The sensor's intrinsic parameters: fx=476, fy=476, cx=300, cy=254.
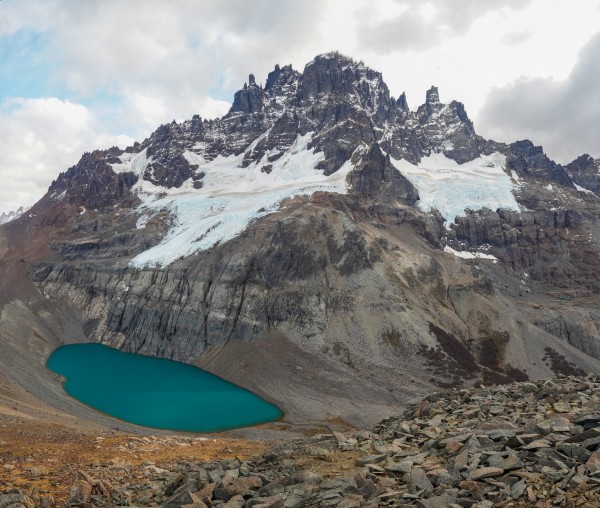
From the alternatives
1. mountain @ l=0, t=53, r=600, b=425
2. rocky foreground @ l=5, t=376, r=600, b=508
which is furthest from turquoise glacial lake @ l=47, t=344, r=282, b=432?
rocky foreground @ l=5, t=376, r=600, b=508

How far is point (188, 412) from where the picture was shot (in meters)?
87.6

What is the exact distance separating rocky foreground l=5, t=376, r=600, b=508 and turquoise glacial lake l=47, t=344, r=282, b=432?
2443 inches

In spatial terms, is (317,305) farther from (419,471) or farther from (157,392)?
(419,471)

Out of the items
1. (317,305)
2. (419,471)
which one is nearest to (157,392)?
(317,305)

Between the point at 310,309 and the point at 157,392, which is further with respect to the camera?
the point at 310,309

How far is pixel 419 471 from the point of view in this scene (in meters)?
15.3

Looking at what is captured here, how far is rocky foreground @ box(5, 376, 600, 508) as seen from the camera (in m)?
13.5

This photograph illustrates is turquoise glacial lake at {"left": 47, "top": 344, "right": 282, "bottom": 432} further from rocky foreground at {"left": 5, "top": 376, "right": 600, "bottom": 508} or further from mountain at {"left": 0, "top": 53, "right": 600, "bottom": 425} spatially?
rocky foreground at {"left": 5, "top": 376, "right": 600, "bottom": 508}

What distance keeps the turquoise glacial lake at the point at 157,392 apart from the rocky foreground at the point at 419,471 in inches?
2443

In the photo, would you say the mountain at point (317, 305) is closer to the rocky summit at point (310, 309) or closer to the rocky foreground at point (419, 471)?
the rocky summit at point (310, 309)

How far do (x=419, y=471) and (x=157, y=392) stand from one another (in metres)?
96.7

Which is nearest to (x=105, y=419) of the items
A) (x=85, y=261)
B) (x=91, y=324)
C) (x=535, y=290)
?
(x=91, y=324)

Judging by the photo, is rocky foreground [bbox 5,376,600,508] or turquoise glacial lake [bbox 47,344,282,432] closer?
rocky foreground [bbox 5,376,600,508]

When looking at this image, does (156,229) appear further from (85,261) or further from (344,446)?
(344,446)
